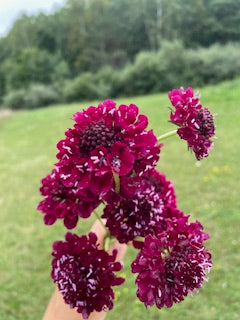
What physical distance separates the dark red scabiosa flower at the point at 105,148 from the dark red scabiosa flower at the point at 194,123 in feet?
0.29

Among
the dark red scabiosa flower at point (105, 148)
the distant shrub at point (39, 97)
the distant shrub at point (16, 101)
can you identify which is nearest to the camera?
the dark red scabiosa flower at point (105, 148)

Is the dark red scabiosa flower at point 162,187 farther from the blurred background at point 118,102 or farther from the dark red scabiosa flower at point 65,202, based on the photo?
the blurred background at point 118,102

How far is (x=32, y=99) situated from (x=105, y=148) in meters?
21.1

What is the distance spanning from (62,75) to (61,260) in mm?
28275

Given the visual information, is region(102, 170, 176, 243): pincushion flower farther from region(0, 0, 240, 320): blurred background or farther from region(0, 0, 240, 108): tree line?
region(0, 0, 240, 108): tree line

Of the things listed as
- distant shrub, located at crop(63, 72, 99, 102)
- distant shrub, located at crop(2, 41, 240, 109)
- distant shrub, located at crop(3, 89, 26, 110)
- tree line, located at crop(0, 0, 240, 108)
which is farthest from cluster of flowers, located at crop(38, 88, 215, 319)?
tree line, located at crop(0, 0, 240, 108)

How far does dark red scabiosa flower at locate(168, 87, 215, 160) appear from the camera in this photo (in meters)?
0.85

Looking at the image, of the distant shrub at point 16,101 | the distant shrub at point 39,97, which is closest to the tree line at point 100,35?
the distant shrub at point 39,97

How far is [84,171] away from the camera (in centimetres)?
77

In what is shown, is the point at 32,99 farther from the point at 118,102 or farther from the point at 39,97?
the point at 118,102

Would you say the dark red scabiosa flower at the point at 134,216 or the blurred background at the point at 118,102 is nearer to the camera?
the dark red scabiosa flower at the point at 134,216

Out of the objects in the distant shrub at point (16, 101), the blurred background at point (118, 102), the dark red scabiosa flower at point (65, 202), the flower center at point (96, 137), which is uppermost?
the flower center at point (96, 137)

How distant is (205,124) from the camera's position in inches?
34.1

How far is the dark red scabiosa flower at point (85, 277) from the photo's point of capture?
908 mm
